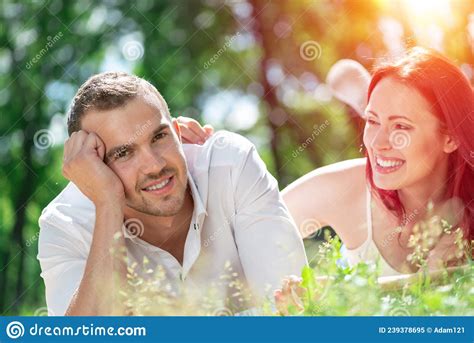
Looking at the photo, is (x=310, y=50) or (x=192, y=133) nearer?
(x=192, y=133)

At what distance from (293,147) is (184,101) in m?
0.73

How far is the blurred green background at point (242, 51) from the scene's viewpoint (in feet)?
10.5

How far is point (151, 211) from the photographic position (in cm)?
194

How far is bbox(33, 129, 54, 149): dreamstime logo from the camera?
5078mm

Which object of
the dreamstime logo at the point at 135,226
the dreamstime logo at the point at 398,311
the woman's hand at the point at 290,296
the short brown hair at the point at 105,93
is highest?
the short brown hair at the point at 105,93

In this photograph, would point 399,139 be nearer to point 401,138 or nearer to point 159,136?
point 401,138

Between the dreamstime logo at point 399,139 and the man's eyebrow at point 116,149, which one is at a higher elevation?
the dreamstime logo at point 399,139

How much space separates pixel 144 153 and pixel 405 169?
96cm
